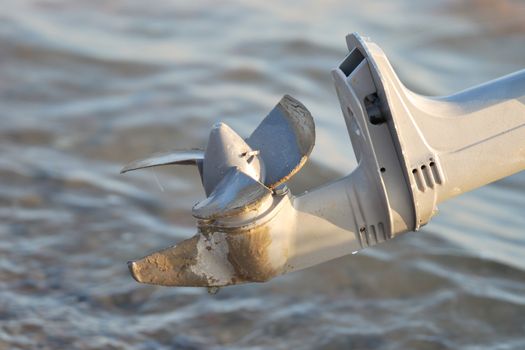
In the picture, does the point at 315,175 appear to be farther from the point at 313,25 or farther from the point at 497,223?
the point at 313,25

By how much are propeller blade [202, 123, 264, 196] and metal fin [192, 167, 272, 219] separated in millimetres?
72

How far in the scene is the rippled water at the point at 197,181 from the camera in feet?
13.0

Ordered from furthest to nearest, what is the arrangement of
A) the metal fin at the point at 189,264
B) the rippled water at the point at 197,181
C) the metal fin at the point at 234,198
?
the rippled water at the point at 197,181
the metal fin at the point at 189,264
the metal fin at the point at 234,198

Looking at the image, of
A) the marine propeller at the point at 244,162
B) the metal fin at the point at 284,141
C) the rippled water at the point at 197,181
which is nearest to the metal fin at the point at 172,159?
the marine propeller at the point at 244,162

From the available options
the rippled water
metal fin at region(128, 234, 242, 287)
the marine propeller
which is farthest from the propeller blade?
the rippled water

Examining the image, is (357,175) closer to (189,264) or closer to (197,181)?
(189,264)

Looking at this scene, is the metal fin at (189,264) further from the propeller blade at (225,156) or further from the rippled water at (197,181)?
the rippled water at (197,181)

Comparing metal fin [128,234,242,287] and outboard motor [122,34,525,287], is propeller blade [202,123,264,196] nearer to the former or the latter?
outboard motor [122,34,525,287]

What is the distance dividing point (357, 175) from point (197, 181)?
2.63 metres

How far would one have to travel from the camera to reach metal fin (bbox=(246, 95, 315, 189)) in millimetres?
2727

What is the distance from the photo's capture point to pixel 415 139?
2639mm

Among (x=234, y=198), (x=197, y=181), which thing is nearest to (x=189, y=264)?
(x=234, y=198)

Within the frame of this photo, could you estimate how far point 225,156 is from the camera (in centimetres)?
267

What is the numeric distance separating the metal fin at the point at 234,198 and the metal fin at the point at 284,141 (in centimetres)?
15
